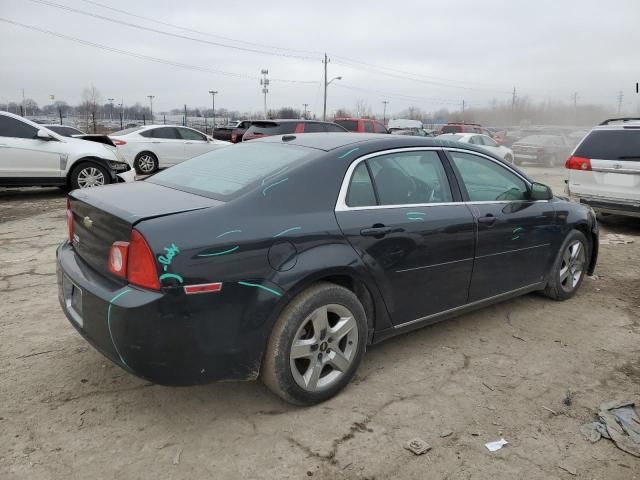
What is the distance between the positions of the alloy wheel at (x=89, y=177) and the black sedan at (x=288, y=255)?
6755mm

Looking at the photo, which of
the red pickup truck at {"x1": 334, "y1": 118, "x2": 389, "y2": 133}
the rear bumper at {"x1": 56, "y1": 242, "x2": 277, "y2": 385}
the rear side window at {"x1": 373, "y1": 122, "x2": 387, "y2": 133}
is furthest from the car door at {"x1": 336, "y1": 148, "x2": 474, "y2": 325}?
the rear side window at {"x1": 373, "y1": 122, "x2": 387, "y2": 133}

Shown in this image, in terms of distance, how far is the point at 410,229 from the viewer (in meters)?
3.30

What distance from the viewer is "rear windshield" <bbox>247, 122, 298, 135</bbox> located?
14.0m

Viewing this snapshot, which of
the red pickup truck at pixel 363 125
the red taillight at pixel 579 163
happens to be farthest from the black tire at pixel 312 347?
the red pickup truck at pixel 363 125

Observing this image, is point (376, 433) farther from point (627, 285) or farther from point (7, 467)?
point (627, 285)

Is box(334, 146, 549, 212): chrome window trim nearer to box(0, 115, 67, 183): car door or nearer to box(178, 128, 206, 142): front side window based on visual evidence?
box(0, 115, 67, 183): car door

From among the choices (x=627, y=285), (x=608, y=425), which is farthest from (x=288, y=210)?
(x=627, y=285)

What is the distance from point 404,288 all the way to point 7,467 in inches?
91.8

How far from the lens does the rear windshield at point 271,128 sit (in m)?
14.0

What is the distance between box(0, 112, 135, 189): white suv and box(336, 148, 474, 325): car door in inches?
299

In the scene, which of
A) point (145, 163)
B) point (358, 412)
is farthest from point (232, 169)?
point (145, 163)

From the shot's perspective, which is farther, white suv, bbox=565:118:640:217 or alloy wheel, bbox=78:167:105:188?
alloy wheel, bbox=78:167:105:188

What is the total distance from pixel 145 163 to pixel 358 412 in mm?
12421

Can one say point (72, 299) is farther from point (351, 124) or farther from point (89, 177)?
point (351, 124)
